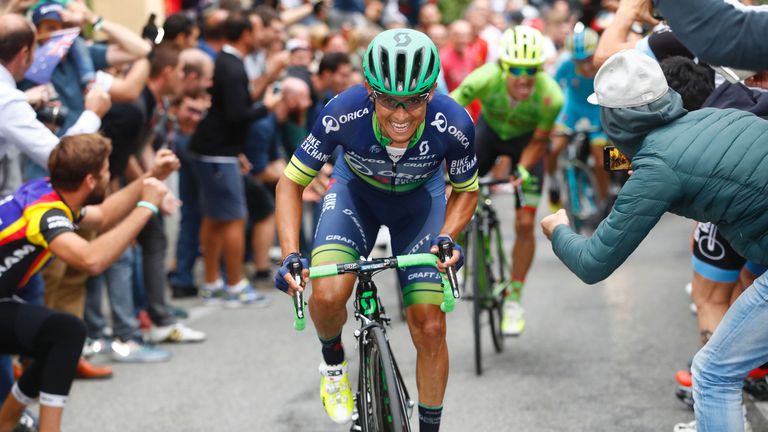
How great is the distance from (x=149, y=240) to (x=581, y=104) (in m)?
5.55

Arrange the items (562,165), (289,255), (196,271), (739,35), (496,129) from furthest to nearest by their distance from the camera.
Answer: (562,165), (196,271), (496,129), (289,255), (739,35)

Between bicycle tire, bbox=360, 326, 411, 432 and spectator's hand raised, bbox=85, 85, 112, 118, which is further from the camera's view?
spectator's hand raised, bbox=85, 85, 112, 118

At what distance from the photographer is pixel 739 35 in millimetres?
3646

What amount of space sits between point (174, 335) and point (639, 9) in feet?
14.5

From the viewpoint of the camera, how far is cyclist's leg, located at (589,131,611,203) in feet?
38.5

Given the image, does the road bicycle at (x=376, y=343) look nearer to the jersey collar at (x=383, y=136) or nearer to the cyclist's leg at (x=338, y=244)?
the cyclist's leg at (x=338, y=244)

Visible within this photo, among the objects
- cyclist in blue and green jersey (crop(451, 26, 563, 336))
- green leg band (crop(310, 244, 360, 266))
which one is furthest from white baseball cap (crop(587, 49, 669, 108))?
cyclist in blue and green jersey (crop(451, 26, 563, 336))

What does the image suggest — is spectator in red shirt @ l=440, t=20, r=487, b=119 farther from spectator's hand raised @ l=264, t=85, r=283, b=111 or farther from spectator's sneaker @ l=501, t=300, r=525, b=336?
spectator's sneaker @ l=501, t=300, r=525, b=336

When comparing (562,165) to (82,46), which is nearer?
(82,46)

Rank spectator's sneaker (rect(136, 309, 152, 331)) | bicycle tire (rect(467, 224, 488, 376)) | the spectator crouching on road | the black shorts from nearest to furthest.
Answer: the spectator crouching on road
bicycle tire (rect(467, 224, 488, 376))
spectator's sneaker (rect(136, 309, 152, 331))
the black shorts

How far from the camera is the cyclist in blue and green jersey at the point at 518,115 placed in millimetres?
7750

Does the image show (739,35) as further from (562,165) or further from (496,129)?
(562,165)

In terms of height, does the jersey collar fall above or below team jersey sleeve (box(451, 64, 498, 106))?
above

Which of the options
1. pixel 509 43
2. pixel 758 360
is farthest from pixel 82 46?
pixel 758 360
